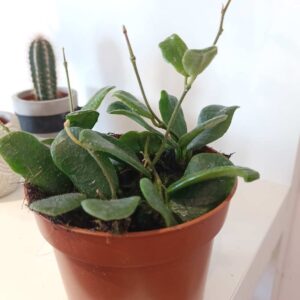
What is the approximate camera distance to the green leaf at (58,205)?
0.27 meters

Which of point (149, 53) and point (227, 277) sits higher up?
point (149, 53)

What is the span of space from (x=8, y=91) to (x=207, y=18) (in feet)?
2.15

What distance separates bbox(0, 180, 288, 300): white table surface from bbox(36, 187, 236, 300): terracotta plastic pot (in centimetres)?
12

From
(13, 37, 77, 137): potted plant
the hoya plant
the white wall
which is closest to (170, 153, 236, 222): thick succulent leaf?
the hoya plant

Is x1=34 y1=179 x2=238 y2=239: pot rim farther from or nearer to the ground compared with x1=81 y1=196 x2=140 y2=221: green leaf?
nearer to the ground

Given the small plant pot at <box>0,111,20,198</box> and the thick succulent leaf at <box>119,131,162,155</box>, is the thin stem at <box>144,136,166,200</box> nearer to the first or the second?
the thick succulent leaf at <box>119,131,162,155</box>

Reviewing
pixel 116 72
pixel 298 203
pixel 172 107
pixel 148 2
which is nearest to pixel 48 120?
pixel 116 72

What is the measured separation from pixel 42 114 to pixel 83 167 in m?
0.49

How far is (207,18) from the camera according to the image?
0.61 metres

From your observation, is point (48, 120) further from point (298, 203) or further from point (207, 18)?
point (298, 203)

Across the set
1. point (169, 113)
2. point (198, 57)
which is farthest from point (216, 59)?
point (198, 57)

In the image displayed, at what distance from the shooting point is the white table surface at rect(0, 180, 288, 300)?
0.46 metres

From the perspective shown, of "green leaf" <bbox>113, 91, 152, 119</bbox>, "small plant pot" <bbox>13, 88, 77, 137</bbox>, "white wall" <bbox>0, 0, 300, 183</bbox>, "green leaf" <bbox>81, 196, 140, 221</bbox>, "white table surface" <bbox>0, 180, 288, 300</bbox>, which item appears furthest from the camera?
"small plant pot" <bbox>13, 88, 77, 137</bbox>

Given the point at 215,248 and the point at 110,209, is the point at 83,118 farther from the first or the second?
the point at 215,248
